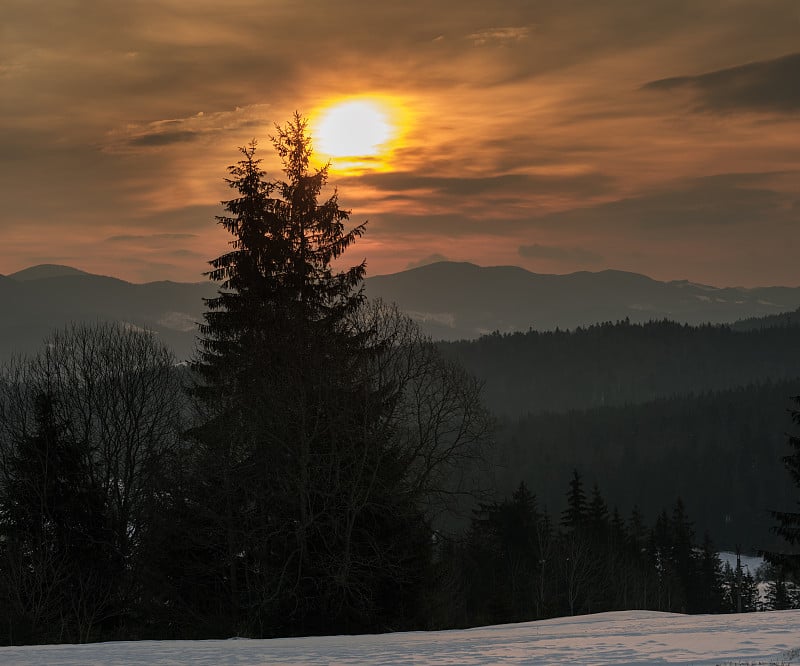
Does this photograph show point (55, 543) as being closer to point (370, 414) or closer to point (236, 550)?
point (236, 550)

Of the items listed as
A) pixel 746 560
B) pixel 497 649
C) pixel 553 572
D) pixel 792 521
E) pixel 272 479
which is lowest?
pixel 746 560

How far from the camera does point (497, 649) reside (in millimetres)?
15930

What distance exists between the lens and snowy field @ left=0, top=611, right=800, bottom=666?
46.4 ft

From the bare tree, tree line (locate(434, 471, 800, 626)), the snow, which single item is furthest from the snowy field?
the snow

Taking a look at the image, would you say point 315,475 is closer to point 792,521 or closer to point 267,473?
point 267,473

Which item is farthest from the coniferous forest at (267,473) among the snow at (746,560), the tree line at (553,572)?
the snow at (746,560)

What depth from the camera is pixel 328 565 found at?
94.1 ft

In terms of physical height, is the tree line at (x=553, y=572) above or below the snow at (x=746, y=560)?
above

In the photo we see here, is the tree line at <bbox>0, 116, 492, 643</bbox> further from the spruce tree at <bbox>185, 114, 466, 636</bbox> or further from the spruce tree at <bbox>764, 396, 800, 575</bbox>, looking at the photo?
the spruce tree at <bbox>764, 396, 800, 575</bbox>

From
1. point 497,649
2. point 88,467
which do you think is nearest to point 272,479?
point 88,467

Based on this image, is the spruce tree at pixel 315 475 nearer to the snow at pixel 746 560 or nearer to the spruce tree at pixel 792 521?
the spruce tree at pixel 792 521

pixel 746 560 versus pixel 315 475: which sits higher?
pixel 315 475

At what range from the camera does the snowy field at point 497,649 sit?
14.1m

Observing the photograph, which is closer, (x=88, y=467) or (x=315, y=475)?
(x=315, y=475)
